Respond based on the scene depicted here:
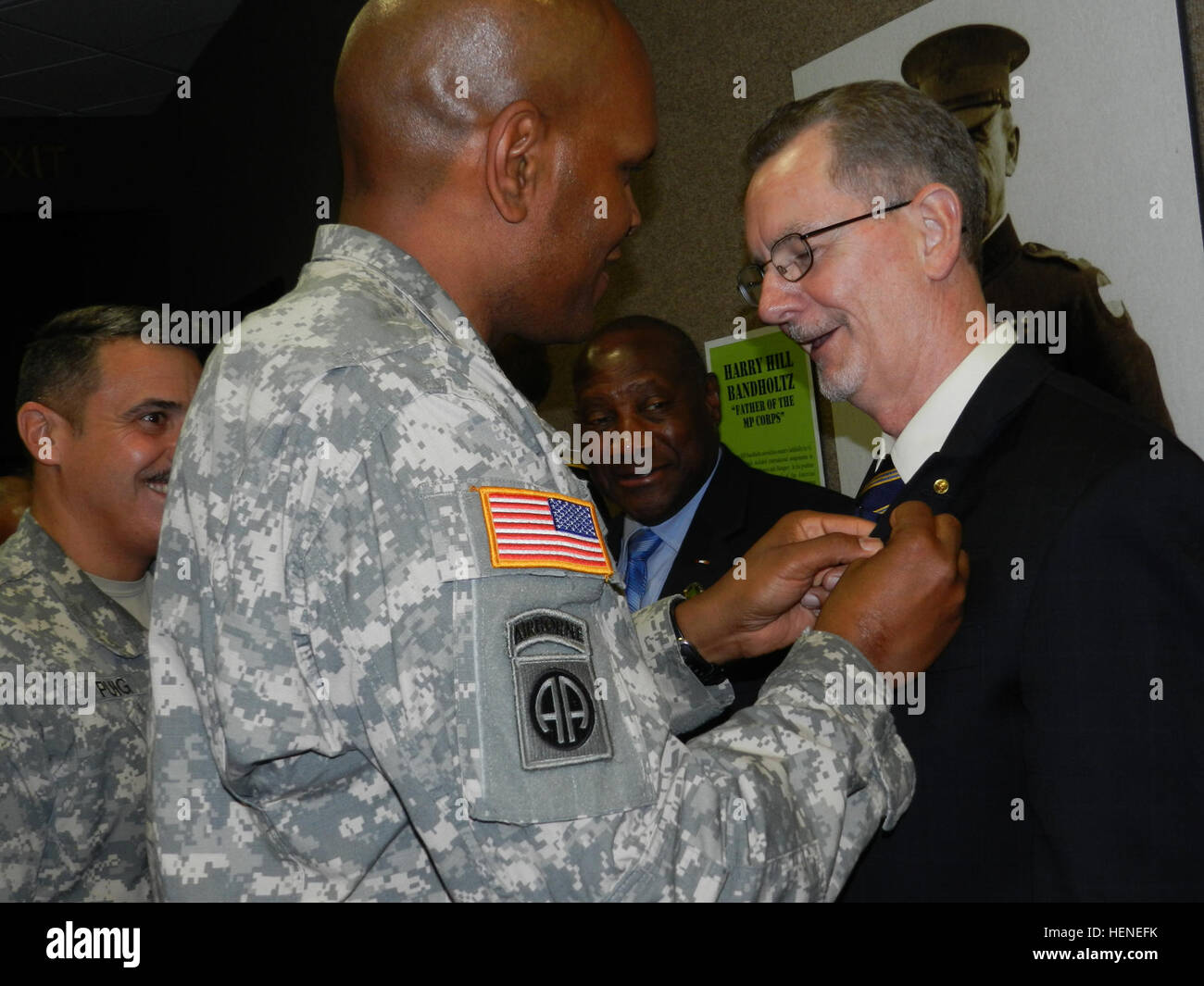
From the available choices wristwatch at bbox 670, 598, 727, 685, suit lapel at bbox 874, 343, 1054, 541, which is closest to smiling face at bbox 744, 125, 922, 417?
suit lapel at bbox 874, 343, 1054, 541

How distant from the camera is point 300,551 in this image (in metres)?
0.82

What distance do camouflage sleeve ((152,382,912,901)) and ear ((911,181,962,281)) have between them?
681mm

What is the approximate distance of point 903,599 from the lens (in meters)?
1.04

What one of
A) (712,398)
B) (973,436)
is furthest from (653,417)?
(973,436)

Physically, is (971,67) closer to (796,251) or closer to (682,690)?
(796,251)

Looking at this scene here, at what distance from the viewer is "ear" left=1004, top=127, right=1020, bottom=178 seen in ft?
6.04

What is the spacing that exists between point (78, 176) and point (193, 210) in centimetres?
51

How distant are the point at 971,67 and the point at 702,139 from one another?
3.12 feet

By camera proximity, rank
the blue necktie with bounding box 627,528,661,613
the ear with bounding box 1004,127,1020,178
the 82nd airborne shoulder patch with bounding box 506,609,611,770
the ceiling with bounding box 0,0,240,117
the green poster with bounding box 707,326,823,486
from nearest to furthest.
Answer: the 82nd airborne shoulder patch with bounding box 506,609,611,770
the ear with bounding box 1004,127,1020,178
the green poster with bounding box 707,326,823,486
the blue necktie with bounding box 627,528,661,613
the ceiling with bounding box 0,0,240,117

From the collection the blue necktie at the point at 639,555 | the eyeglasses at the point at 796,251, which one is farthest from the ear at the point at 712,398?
the eyeglasses at the point at 796,251

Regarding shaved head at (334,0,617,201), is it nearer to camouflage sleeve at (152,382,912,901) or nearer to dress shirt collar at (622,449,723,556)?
camouflage sleeve at (152,382,912,901)

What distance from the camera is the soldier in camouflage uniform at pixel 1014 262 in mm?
1700
